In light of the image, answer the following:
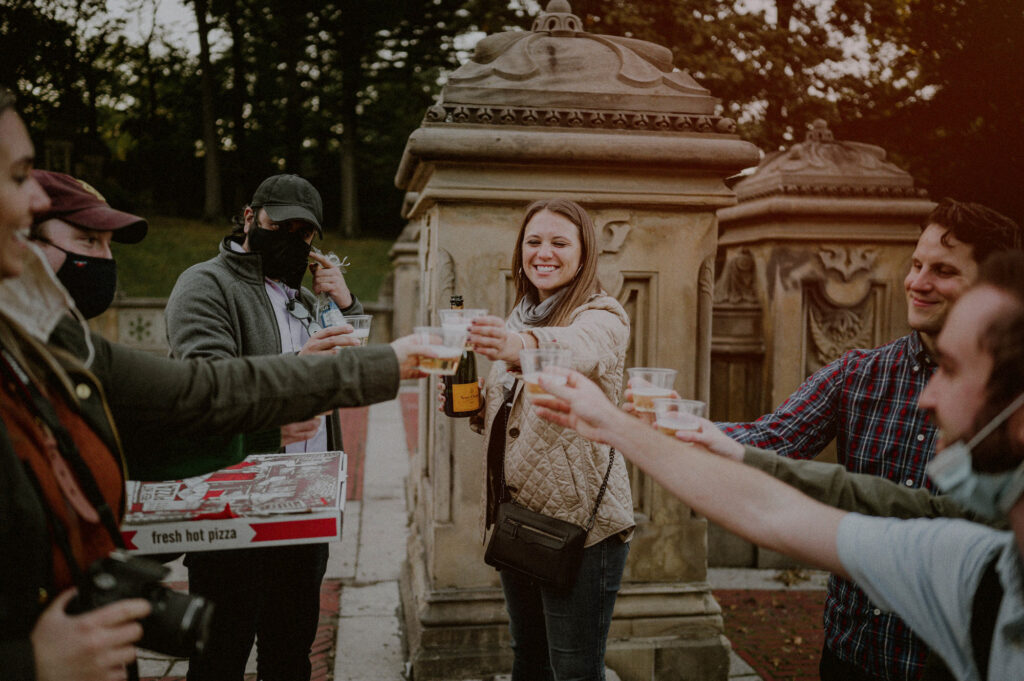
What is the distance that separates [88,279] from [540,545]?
1.64 metres

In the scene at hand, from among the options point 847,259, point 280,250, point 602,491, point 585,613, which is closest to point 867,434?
point 602,491

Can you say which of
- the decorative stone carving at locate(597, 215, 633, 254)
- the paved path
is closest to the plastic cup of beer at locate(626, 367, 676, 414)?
the decorative stone carving at locate(597, 215, 633, 254)

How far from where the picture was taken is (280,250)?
300 centimetres

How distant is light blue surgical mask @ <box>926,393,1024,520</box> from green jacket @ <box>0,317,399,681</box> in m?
1.33

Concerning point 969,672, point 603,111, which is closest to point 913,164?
point 603,111

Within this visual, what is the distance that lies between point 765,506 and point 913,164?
9215mm

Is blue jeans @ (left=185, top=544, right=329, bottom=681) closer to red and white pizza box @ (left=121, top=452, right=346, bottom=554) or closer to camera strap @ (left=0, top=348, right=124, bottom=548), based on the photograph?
red and white pizza box @ (left=121, top=452, right=346, bottom=554)

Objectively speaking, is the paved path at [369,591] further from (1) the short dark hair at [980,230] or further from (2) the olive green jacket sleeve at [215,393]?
(1) the short dark hair at [980,230]

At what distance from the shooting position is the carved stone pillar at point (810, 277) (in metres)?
5.18

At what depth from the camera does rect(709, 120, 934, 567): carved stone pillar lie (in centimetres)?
518

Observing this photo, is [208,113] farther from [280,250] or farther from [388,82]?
[280,250]

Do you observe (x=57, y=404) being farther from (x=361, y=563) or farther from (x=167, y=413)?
(x=361, y=563)

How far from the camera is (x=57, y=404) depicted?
1471mm

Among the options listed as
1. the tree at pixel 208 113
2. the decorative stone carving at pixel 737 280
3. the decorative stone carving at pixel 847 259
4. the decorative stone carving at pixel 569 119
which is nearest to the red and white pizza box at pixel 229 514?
the decorative stone carving at pixel 569 119
